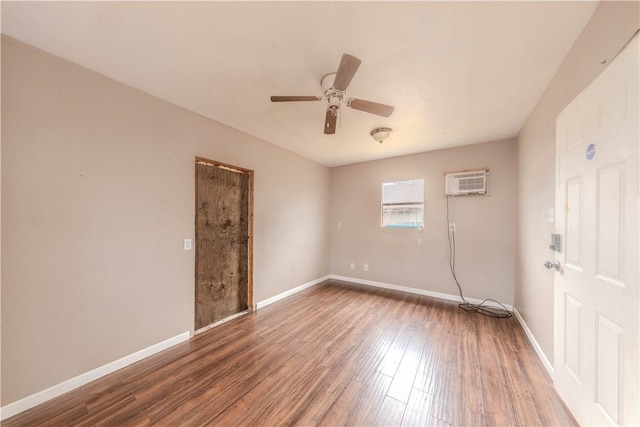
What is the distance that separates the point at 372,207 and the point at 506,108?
253cm

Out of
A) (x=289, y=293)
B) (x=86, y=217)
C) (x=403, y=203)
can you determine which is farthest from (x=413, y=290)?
(x=86, y=217)

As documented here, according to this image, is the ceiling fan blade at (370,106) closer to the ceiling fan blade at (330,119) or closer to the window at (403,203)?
the ceiling fan blade at (330,119)

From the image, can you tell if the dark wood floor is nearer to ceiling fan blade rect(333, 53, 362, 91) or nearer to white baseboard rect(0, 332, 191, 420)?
white baseboard rect(0, 332, 191, 420)

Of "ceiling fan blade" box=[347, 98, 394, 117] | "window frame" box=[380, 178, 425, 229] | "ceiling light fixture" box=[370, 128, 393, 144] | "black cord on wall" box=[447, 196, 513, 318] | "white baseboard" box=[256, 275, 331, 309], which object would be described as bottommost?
"white baseboard" box=[256, 275, 331, 309]

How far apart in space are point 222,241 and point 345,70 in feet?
8.16

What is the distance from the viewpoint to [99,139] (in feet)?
6.20

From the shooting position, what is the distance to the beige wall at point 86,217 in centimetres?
153

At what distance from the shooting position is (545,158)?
2045 mm

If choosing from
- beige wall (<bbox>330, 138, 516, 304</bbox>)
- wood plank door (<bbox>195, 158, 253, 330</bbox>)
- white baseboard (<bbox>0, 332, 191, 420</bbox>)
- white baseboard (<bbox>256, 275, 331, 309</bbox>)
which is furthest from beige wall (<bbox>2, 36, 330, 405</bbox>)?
beige wall (<bbox>330, 138, 516, 304</bbox>)

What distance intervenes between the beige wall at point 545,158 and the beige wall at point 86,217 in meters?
3.24

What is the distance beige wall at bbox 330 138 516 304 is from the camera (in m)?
3.33

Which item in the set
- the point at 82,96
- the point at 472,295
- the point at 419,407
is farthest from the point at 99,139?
the point at 472,295

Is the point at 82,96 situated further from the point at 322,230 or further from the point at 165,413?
the point at 322,230

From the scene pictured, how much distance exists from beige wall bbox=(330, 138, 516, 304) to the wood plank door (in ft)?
7.37
